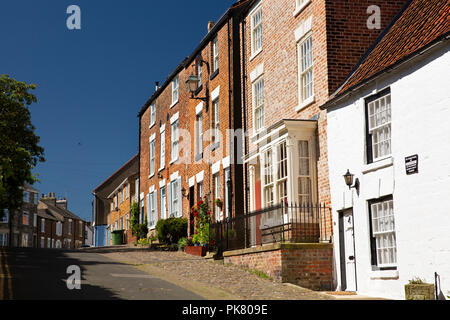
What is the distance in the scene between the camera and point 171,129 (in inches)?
1233

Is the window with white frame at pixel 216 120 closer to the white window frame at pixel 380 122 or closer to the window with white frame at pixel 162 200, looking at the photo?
the window with white frame at pixel 162 200

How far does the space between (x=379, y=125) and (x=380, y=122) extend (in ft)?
0.30

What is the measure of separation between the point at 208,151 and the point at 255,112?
4605 millimetres

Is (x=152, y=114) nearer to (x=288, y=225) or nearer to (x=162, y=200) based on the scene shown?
(x=162, y=200)

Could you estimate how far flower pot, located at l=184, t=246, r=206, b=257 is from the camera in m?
22.8

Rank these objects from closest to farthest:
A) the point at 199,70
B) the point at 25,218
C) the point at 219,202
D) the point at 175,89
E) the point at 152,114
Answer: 1. the point at 219,202
2. the point at 199,70
3. the point at 175,89
4. the point at 152,114
5. the point at 25,218

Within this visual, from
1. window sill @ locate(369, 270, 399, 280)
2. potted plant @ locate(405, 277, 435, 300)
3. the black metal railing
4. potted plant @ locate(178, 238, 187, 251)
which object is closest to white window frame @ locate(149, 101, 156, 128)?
potted plant @ locate(178, 238, 187, 251)

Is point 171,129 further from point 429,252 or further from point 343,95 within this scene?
point 429,252

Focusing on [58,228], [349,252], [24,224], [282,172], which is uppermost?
[58,228]

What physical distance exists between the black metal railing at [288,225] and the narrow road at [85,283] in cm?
354

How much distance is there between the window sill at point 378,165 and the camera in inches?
535

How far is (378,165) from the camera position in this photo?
45.8ft

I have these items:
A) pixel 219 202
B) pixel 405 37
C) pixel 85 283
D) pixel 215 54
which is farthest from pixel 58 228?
pixel 405 37
